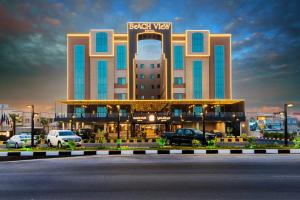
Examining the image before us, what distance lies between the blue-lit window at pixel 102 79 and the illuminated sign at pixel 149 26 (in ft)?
32.4

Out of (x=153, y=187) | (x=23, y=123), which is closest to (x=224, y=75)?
(x=23, y=123)

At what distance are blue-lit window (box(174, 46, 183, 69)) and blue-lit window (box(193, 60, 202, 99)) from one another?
9.81 feet

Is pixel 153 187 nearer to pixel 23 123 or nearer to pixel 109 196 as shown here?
pixel 109 196

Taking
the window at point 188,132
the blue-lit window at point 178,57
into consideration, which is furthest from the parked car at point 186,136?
the blue-lit window at point 178,57

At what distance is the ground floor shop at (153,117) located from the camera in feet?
210

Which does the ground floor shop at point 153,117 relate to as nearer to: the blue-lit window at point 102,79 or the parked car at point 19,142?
the blue-lit window at point 102,79

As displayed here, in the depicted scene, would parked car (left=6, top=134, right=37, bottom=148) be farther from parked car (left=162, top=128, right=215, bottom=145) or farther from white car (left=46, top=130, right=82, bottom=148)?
parked car (left=162, top=128, right=215, bottom=145)

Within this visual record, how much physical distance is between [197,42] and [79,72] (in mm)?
26151

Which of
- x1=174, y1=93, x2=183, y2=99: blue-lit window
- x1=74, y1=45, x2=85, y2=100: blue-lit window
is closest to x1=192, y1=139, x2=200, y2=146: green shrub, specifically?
x1=174, y1=93, x2=183, y2=99: blue-lit window

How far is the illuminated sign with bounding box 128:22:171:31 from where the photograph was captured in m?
75.1

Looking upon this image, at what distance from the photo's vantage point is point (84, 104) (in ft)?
243

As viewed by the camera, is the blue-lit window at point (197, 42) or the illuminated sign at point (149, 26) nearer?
the illuminated sign at point (149, 26)

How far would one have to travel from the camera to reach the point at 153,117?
6109 centimetres

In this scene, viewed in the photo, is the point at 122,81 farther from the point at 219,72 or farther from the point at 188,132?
the point at 188,132
